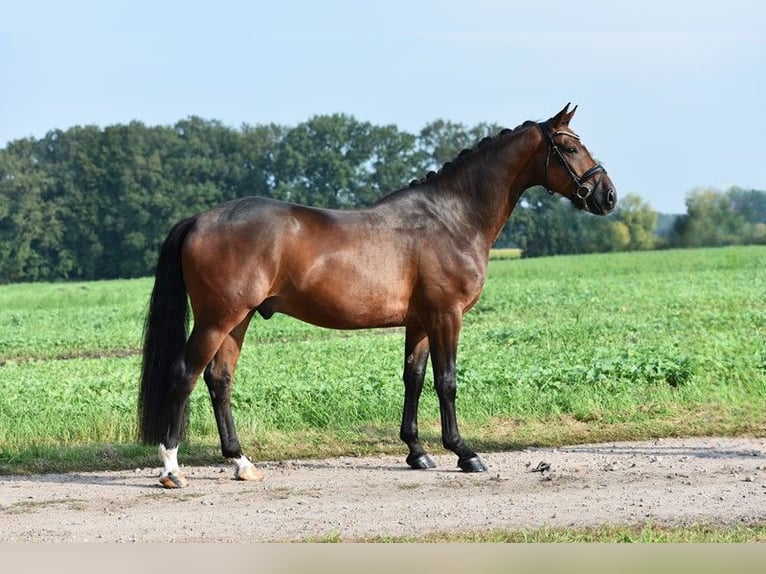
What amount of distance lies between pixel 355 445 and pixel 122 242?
233 feet

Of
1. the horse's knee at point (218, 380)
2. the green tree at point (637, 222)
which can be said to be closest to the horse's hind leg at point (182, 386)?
the horse's knee at point (218, 380)

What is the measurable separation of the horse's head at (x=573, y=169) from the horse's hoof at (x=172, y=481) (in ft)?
13.5

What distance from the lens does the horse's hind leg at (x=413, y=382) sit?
9508 millimetres

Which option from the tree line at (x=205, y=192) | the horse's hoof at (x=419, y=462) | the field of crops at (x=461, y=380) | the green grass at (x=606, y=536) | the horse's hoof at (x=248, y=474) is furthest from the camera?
the tree line at (x=205, y=192)

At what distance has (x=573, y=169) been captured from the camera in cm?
943

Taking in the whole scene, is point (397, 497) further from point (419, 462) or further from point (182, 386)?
point (182, 386)

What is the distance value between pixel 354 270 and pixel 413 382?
1289 mm

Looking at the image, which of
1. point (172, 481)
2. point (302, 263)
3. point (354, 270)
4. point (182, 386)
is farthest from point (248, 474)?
point (354, 270)

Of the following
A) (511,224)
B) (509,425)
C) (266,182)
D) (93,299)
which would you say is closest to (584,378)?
(509,425)

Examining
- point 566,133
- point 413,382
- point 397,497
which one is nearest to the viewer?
point 397,497

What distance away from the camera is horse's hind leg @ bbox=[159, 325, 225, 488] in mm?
8734

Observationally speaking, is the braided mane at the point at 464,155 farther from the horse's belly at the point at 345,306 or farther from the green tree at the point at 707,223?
the green tree at the point at 707,223

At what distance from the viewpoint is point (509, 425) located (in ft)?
36.6

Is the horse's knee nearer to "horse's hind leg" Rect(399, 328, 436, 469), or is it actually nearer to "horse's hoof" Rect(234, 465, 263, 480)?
"horse's hoof" Rect(234, 465, 263, 480)
